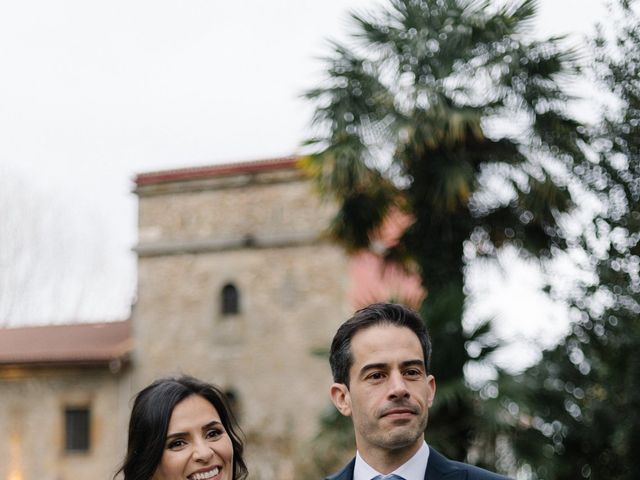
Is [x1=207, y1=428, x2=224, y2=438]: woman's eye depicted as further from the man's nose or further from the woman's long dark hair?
the man's nose

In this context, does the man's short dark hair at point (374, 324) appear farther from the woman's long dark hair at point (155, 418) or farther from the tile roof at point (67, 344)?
the tile roof at point (67, 344)

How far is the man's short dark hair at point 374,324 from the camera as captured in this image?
369cm

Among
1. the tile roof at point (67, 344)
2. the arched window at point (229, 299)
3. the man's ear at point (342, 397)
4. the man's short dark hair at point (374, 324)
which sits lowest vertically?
the man's ear at point (342, 397)

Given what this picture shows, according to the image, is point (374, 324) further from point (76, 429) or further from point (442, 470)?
point (76, 429)

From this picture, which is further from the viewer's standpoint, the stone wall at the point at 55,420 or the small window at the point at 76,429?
the small window at the point at 76,429

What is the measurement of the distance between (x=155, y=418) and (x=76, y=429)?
2162 cm

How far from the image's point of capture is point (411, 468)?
11.8ft

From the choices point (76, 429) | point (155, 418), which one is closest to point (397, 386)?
point (155, 418)

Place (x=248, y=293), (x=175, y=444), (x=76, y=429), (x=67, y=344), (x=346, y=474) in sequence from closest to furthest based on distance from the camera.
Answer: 1. (x=346, y=474)
2. (x=175, y=444)
3. (x=248, y=293)
4. (x=76, y=429)
5. (x=67, y=344)

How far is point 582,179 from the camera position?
10.9 meters

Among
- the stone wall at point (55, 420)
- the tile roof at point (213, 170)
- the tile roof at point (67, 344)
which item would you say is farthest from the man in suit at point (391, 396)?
the stone wall at point (55, 420)

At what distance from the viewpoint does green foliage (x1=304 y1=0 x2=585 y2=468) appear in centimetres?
1380

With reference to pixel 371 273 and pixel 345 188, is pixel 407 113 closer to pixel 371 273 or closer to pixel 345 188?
pixel 345 188

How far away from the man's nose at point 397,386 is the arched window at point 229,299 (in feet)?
66.4
